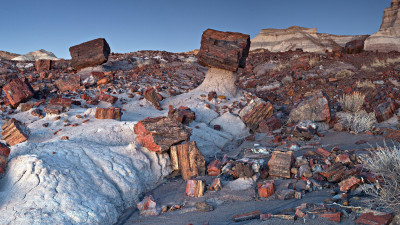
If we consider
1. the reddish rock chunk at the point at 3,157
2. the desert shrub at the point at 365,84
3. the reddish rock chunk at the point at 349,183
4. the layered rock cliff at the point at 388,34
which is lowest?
the reddish rock chunk at the point at 349,183

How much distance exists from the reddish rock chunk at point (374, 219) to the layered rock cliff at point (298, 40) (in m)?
31.7

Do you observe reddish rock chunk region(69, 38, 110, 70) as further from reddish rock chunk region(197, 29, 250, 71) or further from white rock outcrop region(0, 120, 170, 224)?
white rock outcrop region(0, 120, 170, 224)

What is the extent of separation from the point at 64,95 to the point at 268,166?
7508 millimetres

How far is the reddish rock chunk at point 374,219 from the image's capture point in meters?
3.01

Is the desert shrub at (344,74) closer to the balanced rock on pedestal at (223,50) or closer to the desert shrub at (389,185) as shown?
the balanced rock on pedestal at (223,50)

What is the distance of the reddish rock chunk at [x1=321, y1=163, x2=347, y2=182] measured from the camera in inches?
189

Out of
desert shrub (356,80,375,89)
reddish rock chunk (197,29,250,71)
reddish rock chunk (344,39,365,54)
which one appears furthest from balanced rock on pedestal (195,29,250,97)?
reddish rock chunk (344,39,365,54)

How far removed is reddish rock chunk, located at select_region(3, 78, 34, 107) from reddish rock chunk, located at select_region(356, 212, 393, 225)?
9051 mm

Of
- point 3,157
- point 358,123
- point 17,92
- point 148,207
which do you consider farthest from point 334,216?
point 17,92

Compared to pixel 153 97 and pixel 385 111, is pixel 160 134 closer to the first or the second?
pixel 153 97

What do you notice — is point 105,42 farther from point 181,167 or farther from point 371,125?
point 371,125

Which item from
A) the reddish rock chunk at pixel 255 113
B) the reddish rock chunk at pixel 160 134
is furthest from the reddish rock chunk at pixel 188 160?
the reddish rock chunk at pixel 255 113

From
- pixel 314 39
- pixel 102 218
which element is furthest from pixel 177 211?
pixel 314 39

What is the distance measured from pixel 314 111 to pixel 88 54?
10667 mm
